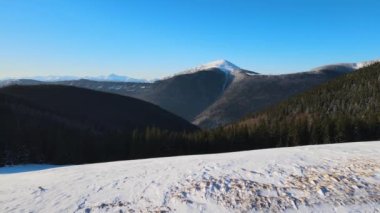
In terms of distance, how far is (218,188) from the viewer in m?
19.7

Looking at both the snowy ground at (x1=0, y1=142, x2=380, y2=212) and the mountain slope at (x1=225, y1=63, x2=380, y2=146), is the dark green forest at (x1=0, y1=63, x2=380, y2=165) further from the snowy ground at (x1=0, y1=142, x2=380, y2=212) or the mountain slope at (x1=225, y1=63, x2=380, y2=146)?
the snowy ground at (x1=0, y1=142, x2=380, y2=212)

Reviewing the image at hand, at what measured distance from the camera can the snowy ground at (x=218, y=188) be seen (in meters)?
17.7

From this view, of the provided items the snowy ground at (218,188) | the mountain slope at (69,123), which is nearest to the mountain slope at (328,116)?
the mountain slope at (69,123)

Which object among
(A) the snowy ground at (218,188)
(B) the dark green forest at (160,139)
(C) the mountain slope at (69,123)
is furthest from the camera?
(B) the dark green forest at (160,139)

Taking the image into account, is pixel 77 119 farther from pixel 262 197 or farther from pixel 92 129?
pixel 262 197

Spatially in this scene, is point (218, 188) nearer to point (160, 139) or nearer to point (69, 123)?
point (160, 139)

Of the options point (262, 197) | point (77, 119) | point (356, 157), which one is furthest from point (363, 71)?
point (262, 197)

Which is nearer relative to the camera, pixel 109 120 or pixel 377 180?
pixel 377 180

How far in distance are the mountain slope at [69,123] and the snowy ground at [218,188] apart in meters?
34.3

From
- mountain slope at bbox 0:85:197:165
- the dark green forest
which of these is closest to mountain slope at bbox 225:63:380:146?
the dark green forest

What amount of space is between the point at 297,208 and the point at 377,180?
5.76 m

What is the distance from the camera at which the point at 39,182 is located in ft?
83.9

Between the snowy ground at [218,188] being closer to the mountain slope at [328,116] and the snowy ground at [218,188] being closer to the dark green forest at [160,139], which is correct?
the dark green forest at [160,139]

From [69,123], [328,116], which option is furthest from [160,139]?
[69,123]
